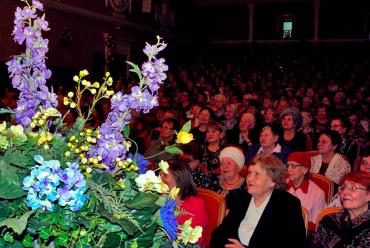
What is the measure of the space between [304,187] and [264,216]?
1049 mm

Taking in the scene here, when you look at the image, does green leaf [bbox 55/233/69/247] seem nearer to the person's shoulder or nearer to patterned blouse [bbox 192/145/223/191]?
the person's shoulder

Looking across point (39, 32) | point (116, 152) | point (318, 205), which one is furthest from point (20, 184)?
point (318, 205)

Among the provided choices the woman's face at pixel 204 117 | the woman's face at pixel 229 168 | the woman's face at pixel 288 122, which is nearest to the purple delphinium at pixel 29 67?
the woman's face at pixel 229 168

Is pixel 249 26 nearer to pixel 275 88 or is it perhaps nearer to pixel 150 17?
pixel 150 17

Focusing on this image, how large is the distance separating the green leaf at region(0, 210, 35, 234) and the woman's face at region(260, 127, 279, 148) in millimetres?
4295

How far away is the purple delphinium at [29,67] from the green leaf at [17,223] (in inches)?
12.6

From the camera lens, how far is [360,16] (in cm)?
2430

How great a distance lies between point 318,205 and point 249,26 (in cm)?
2150

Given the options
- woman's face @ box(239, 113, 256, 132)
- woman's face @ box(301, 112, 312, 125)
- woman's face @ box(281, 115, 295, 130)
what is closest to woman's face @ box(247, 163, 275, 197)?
woman's face @ box(281, 115, 295, 130)

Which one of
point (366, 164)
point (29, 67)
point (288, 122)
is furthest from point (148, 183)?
point (288, 122)

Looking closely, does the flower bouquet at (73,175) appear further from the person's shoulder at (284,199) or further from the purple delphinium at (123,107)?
the person's shoulder at (284,199)

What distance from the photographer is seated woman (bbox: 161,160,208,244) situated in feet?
10.6

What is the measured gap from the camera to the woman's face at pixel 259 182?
334 centimetres

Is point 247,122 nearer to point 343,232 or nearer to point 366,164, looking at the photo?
point 366,164
